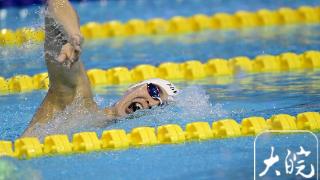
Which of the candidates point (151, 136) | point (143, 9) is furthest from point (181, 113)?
point (143, 9)

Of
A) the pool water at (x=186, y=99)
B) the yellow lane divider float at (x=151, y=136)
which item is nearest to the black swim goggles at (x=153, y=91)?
the pool water at (x=186, y=99)

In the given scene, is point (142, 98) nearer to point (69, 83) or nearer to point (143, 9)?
point (69, 83)

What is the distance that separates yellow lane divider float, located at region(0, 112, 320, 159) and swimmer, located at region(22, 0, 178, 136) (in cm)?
23

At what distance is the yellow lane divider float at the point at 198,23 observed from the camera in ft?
31.5

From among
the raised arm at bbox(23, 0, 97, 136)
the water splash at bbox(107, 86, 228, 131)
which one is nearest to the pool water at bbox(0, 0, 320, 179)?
the water splash at bbox(107, 86, 228, 131)

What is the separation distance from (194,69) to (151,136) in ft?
8.01

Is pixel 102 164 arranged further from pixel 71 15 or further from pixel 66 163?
pixel 71 15

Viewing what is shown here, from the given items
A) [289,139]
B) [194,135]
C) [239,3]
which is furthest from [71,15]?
[239,3]

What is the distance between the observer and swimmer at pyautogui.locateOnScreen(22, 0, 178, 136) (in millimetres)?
4648

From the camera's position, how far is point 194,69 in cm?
739

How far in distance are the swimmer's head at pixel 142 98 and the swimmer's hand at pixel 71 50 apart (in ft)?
3.03

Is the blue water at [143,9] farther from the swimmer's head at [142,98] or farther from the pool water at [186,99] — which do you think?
the swimmer's head at [142,98]

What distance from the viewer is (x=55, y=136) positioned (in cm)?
490

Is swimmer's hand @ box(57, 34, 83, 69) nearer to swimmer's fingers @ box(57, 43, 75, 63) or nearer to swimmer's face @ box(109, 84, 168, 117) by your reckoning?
swimmer's fingers @ box(57, 43, 75, 63)
